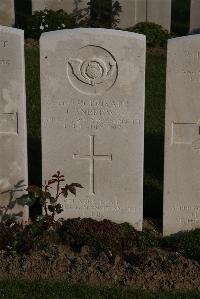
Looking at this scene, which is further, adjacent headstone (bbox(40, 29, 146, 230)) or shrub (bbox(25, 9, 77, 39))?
shrub (bbox(25, 9, 77, 39))

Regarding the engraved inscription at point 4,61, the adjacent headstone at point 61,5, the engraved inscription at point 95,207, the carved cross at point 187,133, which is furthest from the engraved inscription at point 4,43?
the adjacent headstone at point 61,5

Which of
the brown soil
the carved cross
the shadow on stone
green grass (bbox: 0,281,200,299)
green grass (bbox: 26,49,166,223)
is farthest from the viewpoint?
green grass (bbox: 26,49,166,223)

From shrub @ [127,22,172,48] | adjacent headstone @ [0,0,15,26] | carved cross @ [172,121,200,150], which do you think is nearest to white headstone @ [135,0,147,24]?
shrub @ [127,22,172,48]

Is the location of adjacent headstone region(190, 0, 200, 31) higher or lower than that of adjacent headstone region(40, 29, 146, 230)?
higher

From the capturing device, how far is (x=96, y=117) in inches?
244

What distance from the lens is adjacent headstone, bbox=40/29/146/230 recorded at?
5.98 metres

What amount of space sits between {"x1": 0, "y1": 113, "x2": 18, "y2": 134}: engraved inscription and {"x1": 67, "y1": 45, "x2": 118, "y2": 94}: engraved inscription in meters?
0.68

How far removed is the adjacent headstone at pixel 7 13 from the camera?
15.2 meters

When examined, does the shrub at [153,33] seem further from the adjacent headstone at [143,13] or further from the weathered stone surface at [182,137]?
the weathered stone surface at [182,137]

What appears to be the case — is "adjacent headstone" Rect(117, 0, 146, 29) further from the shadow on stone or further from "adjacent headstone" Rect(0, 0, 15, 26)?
the shadow on stone

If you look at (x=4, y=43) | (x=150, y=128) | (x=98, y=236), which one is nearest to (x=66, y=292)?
(x=98, y=236)

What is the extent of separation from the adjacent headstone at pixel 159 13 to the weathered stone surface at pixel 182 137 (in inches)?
376

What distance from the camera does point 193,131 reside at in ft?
20.4

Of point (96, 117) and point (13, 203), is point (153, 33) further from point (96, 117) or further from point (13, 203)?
point (13, 203)
